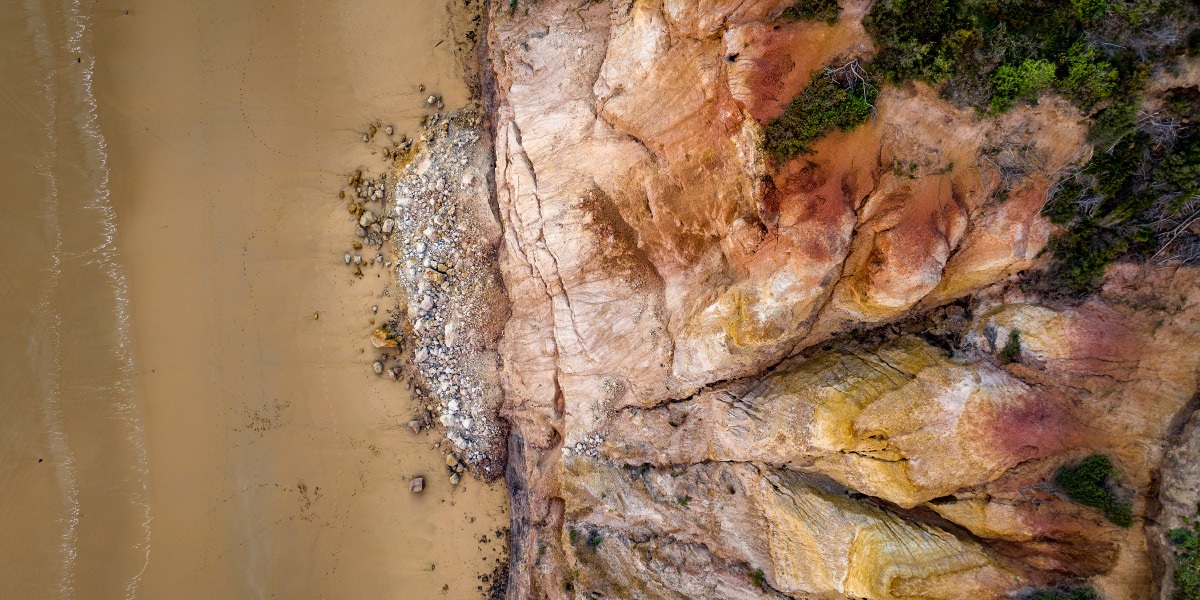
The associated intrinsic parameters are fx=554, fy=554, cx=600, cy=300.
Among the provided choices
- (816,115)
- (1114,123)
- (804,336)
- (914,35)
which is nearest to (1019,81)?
(1114,123)

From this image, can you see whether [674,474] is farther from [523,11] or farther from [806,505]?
[523,11]

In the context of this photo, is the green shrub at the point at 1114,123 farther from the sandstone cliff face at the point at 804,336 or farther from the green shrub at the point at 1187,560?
the green shrub at the point at 1187,560

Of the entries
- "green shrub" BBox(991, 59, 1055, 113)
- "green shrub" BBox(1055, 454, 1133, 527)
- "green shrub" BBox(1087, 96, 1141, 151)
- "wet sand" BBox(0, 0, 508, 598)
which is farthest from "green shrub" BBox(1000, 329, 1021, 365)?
"wet sand" BBox(0, 0, 508, 598)

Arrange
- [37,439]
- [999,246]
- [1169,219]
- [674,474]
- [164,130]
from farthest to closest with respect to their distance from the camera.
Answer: [164,130] < [37,439] < [674,474] < [999,246] < [1169,219]

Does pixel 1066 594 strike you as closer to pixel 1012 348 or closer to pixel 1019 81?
pixel 1012 348

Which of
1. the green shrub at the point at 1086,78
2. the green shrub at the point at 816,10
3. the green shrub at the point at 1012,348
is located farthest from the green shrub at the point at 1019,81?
the green shrub at the point at 1012,348

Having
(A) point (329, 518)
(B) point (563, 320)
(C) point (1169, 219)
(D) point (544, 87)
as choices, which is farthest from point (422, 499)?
(C) point (1169, 219)
